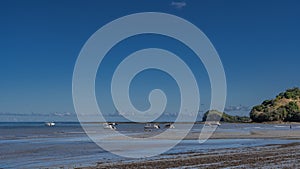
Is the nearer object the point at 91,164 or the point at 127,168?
the point at 127,168

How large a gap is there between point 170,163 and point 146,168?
2150 millimetres

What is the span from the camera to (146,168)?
64.4 feet

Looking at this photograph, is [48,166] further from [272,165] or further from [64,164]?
[272,165]

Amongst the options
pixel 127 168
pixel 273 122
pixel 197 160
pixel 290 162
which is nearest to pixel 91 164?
pixel 127 168

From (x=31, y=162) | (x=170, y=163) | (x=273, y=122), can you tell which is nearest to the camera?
(x=170, y=163)

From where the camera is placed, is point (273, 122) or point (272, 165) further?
point (273, 122)

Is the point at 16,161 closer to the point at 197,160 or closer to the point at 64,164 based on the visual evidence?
the point at 64,164

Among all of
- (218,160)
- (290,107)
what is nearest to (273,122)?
(290,107)

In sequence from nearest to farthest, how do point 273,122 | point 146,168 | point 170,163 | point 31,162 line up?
point 146,168 → point 170,163 → point 31,162 → point 273,122

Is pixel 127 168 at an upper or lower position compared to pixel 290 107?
lower

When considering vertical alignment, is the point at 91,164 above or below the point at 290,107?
below

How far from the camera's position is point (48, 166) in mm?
21547

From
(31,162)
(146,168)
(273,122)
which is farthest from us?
→ (273,122)

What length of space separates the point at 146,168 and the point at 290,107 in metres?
191
